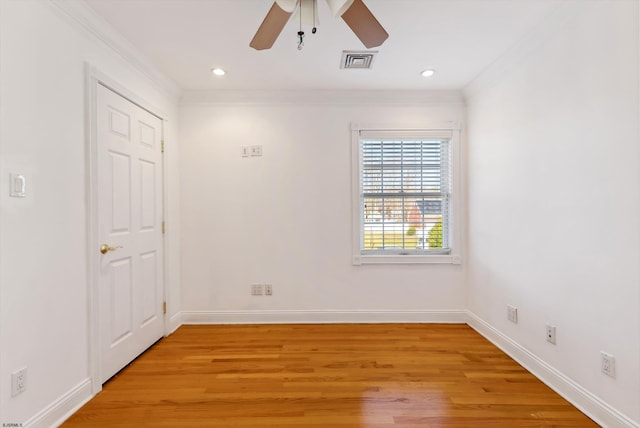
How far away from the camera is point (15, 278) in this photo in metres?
1.55

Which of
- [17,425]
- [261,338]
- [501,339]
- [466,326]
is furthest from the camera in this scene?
[466,326]

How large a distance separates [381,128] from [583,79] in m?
1.76

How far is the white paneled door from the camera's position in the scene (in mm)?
2189

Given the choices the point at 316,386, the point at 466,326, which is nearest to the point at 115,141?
the point at 316,386

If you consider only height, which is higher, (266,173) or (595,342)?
(266,173)

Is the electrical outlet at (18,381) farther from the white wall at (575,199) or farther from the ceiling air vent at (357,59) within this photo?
the white wall at (575,199)

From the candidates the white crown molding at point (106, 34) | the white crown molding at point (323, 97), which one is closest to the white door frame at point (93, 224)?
the white crown molding at point (106, 34)

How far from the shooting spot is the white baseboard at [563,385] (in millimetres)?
Answer: 1690

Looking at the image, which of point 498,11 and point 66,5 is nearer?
point 66,5

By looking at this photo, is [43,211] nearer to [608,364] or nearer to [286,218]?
[286,218]

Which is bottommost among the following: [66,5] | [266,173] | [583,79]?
[266,173]

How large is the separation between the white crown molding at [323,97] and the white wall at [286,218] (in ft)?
0.09

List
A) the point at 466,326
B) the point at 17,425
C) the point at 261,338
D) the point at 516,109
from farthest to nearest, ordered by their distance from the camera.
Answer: the point at 466,326, the point at 261,338, the point at 516,109, the point at 17,425

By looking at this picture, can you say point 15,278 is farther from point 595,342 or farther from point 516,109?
point 516,109
